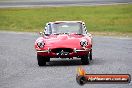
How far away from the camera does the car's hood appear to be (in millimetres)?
14793

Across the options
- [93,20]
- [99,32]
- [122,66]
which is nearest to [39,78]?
[122,66]

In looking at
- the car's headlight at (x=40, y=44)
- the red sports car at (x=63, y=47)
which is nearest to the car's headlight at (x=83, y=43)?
the red sports car at (x=63, y=47)

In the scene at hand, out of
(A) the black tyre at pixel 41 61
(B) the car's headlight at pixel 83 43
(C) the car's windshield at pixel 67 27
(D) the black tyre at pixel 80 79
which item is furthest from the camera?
(C) the car's windshield at pixel 67 27

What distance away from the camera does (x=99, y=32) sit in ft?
115

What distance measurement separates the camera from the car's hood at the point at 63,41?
1479 cm

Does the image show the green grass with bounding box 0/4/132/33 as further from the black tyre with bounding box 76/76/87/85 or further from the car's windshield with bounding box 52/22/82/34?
the black tyre with bounding box 76/76/87/85

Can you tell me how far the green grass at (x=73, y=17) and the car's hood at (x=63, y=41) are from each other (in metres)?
19.4

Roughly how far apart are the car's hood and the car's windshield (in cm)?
65

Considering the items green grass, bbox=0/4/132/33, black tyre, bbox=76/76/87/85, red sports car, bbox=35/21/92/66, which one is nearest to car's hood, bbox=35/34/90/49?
red sports car, bbox=35/21/92/66

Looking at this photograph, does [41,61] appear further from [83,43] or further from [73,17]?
[73,17]

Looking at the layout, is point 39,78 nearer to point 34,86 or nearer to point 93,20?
point 34,86

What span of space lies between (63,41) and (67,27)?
146 centimetres

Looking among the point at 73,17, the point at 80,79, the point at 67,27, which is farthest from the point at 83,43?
the point at 73,17

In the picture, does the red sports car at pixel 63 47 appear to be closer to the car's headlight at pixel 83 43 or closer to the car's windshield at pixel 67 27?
the car's headlight at pixel 83 43
